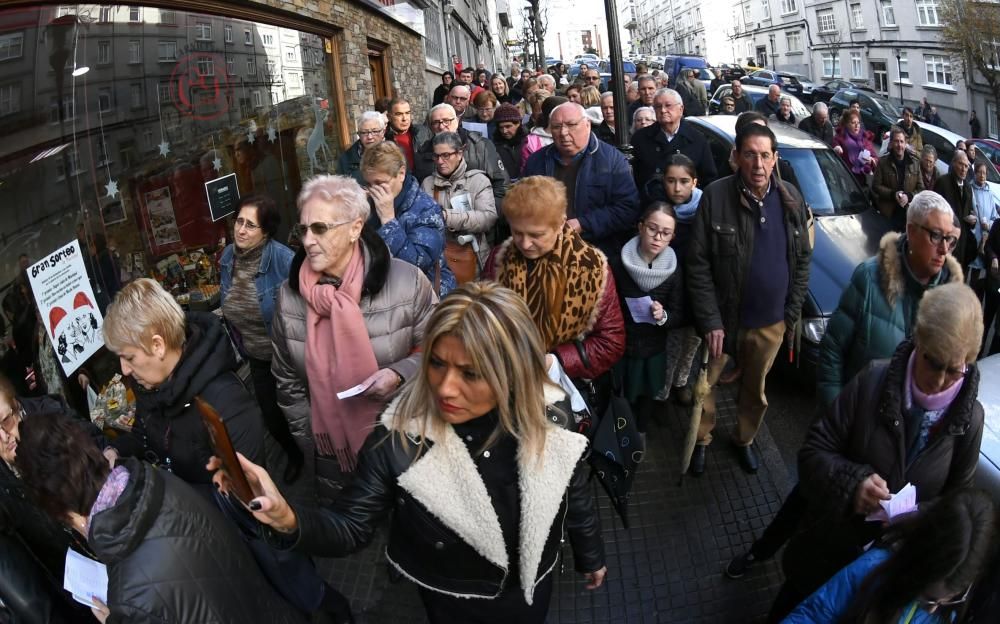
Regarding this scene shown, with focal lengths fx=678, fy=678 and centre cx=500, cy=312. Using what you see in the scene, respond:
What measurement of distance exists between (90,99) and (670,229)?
382cm

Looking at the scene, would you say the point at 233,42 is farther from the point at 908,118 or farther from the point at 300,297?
the point at 908,118

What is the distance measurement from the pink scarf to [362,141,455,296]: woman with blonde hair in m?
0.63

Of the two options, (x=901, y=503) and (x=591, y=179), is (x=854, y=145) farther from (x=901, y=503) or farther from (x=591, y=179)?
(x=901, y=503)

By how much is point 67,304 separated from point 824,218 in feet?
19.6

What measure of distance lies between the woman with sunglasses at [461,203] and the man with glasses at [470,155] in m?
0.55

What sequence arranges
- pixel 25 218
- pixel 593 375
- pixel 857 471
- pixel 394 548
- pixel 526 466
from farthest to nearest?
pixel 25 218, pixel 593 375, pixel 857 471, pixel 394 548, pixel 526 466

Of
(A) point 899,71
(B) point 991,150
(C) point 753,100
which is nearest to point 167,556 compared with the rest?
(B) point 991,150

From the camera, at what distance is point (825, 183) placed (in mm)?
6590

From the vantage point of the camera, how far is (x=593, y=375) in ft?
11.1

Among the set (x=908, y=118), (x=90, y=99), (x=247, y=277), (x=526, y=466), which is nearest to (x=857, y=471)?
(x=526, y=466)

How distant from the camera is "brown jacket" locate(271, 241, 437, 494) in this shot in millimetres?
2898

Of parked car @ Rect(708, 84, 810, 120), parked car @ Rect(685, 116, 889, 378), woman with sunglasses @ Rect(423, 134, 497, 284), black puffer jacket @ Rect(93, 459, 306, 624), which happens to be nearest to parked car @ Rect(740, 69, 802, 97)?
parked car @ Rect(708, 84, 810, 120)

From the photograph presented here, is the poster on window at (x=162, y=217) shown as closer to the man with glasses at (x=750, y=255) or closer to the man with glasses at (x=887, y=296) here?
the man with glasses at (x=750, y=255)

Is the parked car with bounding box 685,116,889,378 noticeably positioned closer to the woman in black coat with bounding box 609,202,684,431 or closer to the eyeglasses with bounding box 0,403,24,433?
the woman in black coat with bounding box 609,202,684,431
